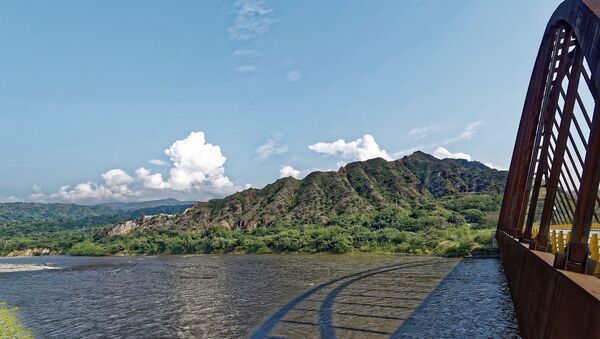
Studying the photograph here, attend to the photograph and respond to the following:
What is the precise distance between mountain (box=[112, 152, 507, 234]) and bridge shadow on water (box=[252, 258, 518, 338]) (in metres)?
74.3

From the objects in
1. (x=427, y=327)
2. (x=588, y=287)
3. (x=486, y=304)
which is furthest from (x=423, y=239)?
(x=588, y=287)

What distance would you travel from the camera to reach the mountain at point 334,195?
381 feet

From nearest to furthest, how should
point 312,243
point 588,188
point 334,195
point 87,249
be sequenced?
1. point 588,188
2. point 312,243
3. point 87,249
4. point 334,195

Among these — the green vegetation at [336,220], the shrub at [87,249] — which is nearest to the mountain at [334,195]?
the green vegetation at [336,220]

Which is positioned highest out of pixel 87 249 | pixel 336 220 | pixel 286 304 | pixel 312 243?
pixel 336 220

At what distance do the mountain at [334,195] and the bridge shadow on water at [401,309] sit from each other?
244ft

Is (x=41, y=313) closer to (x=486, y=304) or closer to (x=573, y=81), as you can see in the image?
(x=486, y=304)

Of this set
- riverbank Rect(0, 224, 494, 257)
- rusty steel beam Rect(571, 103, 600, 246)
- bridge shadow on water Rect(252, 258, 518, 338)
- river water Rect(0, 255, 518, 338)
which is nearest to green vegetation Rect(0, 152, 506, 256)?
riverbank Rect(0, 224, 494, 257)

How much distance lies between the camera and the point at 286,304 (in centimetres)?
2297

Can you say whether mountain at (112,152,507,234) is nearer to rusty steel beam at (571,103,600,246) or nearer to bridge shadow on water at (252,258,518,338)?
bridge shadow on water at (252,258,518,338)

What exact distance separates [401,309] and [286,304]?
6926mm

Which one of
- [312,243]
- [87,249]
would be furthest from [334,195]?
[87,249]

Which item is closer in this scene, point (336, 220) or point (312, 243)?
point (312, 243)

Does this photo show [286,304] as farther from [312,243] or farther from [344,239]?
[312,243]
